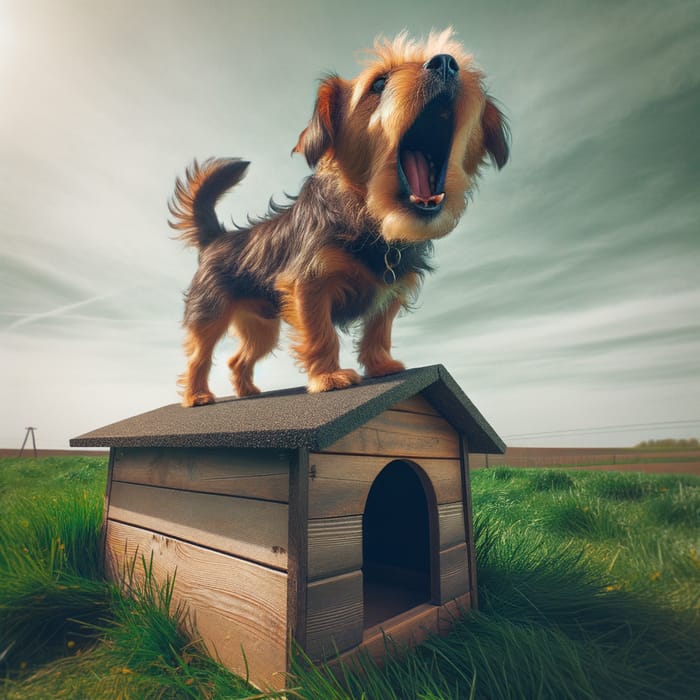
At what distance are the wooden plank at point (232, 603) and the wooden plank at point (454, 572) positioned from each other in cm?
105

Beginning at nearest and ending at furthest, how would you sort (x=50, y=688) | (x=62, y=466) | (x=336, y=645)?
(x=336, y=645) → (x=50, y=688) → (x=62, y=466)

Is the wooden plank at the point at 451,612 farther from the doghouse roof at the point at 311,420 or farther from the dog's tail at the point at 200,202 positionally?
the dog's tail at the point at 200,202

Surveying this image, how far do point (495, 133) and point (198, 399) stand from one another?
262 centimetres

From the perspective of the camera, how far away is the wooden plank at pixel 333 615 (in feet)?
5.40

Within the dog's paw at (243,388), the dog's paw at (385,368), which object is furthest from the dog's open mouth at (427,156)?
the dog's paw at (243,388)

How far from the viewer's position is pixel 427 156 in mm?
2184

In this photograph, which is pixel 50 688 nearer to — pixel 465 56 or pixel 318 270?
pixel 318 270

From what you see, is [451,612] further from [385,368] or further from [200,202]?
[200,202]

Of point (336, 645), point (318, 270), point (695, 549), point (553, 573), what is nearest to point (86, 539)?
point (336, 645)

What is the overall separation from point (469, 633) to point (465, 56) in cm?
292

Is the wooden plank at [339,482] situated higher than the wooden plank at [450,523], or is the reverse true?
the wooden plank at [339,482]

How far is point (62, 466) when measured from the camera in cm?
1101

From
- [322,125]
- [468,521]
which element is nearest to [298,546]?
[468,521]

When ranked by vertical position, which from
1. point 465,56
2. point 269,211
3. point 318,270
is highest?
point 465,56
